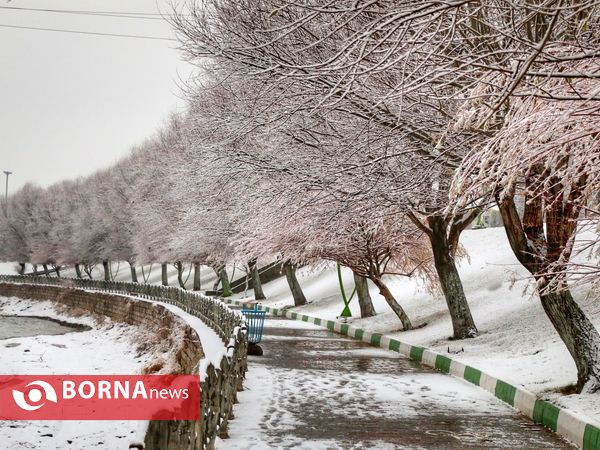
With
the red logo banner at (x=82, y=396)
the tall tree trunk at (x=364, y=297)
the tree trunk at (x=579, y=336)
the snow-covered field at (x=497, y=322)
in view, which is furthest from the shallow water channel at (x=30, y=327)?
the tree trunk at (x=579, y=336)

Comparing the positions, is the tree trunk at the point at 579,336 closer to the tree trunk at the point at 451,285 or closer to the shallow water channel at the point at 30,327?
the tree trunk at the point at 451,285

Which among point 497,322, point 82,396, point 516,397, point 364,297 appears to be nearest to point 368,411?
point 516,397

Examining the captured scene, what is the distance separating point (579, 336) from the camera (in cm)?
1021

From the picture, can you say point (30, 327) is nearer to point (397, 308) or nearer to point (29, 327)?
point (29, 327)

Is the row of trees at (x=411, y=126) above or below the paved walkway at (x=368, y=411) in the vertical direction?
above

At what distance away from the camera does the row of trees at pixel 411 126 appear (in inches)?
229

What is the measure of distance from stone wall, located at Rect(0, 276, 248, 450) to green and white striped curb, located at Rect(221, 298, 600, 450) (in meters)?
3.77

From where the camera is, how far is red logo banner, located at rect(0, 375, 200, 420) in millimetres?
15812

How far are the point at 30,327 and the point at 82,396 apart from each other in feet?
85.6

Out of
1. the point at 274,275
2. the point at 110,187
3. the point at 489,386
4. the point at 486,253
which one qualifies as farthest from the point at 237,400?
the point at 110,187

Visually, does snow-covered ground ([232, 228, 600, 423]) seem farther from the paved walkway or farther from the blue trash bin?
the blue trash bin

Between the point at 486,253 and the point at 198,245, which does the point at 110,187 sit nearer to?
the point at 198,245

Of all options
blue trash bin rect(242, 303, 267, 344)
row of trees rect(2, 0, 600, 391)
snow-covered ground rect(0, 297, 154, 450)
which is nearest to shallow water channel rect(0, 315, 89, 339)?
snow-covered ground rect(0, 297, 154, 450)

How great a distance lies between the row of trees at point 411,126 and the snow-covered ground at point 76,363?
12.3 feet
